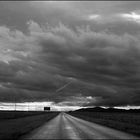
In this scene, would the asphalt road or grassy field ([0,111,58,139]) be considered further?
grassy field ([0,111,58,139])

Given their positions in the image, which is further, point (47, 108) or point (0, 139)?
point (47, 108)

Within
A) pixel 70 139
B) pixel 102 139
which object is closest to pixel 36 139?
pixel 70 139

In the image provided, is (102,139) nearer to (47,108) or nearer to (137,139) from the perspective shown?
(137,139)

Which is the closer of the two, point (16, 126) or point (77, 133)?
point (77, 133)

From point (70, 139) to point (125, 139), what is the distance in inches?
174

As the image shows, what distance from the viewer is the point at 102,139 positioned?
19.5m

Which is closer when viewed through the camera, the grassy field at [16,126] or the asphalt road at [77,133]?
the asphalt road at [77,133]

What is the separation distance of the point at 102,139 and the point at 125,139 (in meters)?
1.89


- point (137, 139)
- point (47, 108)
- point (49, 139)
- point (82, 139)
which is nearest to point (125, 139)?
point (137, 139)

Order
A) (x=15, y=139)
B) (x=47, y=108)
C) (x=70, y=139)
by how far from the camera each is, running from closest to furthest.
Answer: (x=70, y=139) < (x=15, y=139) < (x=47, y=108)

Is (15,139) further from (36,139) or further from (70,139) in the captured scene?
(70,139)

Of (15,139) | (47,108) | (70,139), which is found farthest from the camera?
(47,108)

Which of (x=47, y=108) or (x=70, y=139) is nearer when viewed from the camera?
(x=70, y=139)

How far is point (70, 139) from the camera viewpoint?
63.8ft
